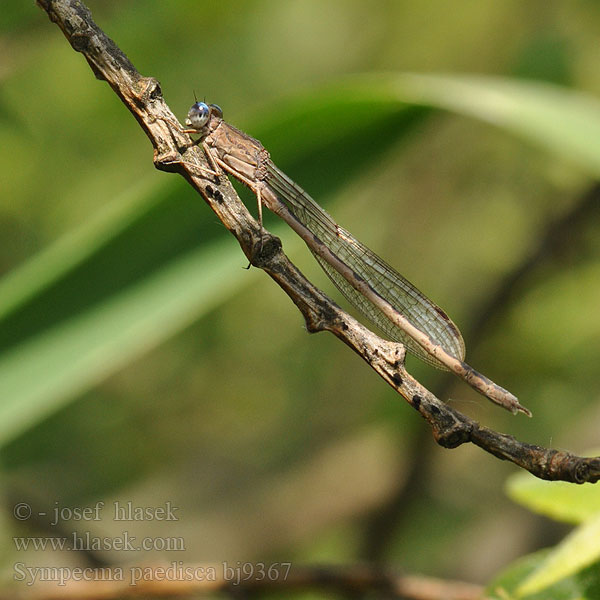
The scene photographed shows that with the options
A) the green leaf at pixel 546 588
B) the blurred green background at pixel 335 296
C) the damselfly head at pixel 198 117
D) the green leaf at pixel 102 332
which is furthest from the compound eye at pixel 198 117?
the green leaf at pixel 546 588

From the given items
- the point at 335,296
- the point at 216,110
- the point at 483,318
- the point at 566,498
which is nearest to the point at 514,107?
the point at 216,110

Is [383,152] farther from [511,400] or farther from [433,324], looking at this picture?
[511,400]

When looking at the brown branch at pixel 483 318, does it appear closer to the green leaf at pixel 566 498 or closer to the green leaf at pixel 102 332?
the green leaf at pixel 102 332

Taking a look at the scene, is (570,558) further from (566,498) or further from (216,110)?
(216,110)

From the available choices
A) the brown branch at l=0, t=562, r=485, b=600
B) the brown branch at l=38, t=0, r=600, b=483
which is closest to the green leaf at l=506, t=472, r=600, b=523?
the brown branch at l=38, t=0, r=600, b=483

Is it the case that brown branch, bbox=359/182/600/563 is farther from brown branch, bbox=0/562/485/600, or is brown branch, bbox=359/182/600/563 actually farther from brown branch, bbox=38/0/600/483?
brown branch, bbox=38/0/600/483

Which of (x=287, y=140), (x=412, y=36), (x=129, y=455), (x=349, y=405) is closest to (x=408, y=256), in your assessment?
(x=349, y=405)
